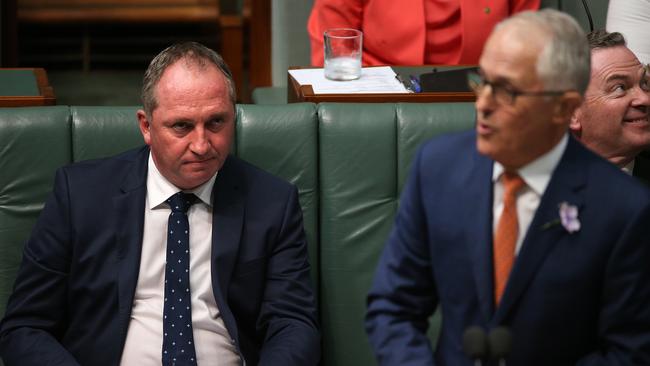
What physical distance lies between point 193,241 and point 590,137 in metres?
0.91

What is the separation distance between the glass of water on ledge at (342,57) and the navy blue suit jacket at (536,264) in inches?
46.1

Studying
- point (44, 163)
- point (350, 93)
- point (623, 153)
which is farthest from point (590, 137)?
point (44, 163)

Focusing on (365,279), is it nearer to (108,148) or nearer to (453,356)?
(108,148)

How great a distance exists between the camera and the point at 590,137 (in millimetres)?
2494

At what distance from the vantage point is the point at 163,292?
7.48 feet

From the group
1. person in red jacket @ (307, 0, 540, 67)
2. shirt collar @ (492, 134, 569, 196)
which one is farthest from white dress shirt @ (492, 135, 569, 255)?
person in red jacket @ (307, 0, 540, 67)

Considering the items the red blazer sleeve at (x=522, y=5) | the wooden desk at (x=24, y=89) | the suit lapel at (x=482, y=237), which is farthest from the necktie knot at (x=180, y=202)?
the red blazer sleeve at (x=522, y=5)

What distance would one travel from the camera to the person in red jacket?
3.34m

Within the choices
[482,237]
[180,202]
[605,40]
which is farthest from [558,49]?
[605,40]

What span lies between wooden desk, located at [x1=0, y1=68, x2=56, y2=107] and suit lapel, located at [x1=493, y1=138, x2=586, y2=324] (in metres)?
1.37

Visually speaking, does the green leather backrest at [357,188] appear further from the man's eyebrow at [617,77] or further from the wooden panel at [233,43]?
the wooden panel at [233,43]

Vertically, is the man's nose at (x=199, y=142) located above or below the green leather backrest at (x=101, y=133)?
above

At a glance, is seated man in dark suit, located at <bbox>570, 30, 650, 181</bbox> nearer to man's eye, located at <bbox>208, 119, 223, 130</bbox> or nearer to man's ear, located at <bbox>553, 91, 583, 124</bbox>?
man's eye, located at <bbox>208, 119, 223, 130</bbox>

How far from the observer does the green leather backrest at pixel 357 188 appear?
2490mm
